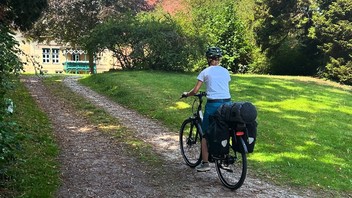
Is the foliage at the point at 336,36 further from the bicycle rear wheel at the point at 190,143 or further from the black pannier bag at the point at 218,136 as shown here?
the black pannier bag at the point at 218,136

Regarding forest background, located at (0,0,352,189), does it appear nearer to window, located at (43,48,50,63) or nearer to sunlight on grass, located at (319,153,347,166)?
sunlight on grass, located at (319,153,347,166)

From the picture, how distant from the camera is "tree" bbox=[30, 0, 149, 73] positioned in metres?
24.3

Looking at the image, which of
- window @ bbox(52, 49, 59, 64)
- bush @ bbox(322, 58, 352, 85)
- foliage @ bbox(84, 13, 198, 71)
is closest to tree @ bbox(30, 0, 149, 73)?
foliage @ bbox(84, 13, 198, 71)

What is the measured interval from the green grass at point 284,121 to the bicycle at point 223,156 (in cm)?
80

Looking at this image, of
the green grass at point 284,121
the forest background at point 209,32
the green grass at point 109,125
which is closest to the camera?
the green grass at point 284,121

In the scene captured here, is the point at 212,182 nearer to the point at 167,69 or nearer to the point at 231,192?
the point at 231,192

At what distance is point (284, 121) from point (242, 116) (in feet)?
21.1

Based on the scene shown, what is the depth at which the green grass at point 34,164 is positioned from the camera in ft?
16.5

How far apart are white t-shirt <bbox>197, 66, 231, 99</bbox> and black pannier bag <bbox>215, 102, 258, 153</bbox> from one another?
33 cm

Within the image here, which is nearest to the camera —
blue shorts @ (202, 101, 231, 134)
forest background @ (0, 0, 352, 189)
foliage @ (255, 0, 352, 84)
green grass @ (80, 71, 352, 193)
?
blue shorts @ (202, 101, 231, 134)

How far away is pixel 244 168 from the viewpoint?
5.16 metres

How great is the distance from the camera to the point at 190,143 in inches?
261

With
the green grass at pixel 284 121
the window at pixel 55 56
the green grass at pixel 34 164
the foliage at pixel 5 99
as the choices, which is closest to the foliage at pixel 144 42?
the green grass at pixel 284 121

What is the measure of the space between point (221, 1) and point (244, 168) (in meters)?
33.3
